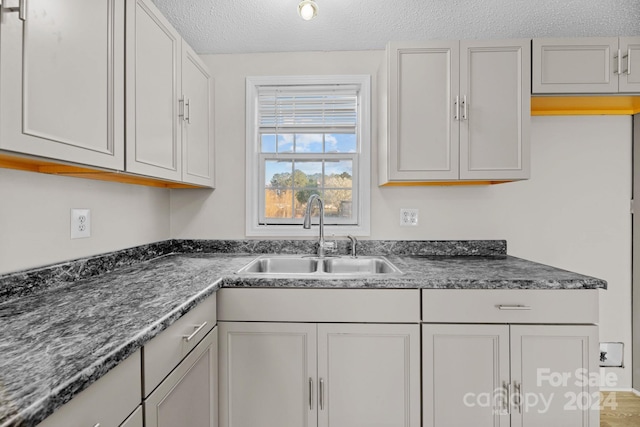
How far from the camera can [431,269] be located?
1719mm

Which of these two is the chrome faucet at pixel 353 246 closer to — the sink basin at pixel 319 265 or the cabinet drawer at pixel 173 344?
the sink basin at pixel 319 265

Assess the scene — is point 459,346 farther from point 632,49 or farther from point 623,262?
point 632,49

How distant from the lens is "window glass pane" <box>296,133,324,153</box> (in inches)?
92.3

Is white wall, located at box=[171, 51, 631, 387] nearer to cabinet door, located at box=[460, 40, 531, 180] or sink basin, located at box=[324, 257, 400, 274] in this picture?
sink basin, located at box=[324, 257, 400, 274]

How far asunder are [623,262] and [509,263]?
993 millimetres

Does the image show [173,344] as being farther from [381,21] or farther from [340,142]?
[381,21]

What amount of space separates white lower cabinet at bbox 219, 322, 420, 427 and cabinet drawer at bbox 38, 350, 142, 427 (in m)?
0.70

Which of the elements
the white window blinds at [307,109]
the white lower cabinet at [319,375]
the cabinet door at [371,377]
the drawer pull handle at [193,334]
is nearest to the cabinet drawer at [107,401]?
the drawer pull handle at [193,334]

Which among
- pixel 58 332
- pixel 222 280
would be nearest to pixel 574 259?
pixel 222 280

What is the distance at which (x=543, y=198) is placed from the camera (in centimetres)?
223

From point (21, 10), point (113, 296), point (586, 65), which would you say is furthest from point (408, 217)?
point (21, 10)

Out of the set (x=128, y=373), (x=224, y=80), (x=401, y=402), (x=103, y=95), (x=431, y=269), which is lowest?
(x=401, y=402)

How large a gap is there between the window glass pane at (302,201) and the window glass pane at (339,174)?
0.11 meters

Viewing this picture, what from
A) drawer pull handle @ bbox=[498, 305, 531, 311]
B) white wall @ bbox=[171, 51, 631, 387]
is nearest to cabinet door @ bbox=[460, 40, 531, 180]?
white wall @ bbox=[171, 51, 631, 387]
